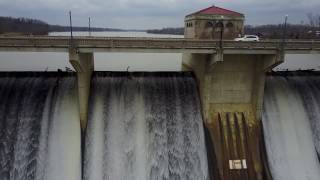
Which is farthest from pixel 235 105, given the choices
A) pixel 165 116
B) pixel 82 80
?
pixel 82 80

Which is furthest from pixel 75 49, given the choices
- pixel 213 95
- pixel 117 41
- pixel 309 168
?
pixel 309 168

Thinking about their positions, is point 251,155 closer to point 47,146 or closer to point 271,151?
point 271,151

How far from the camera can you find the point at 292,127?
72.7ft

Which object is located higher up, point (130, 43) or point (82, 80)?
point (130, 43)

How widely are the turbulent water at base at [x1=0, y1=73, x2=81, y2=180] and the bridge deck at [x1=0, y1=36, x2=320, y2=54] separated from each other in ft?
12.4

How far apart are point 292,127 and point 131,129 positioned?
1053 centimetres

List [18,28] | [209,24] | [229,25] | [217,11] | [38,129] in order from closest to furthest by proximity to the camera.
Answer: [38,129], [209,24], [217,11], [229,25], [18,28]

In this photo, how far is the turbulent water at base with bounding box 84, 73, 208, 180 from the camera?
65.1 ft

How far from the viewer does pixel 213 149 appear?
2111cm

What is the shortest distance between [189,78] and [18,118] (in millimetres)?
11469

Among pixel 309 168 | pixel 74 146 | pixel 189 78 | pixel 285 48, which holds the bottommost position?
pixel 309 168

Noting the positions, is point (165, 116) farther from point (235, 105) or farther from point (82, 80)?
point (82, 80)

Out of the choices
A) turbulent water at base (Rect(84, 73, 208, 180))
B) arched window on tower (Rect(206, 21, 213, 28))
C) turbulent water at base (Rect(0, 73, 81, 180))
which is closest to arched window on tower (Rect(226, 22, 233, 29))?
arched window on tower (Rect(206, 21, 213, 28))

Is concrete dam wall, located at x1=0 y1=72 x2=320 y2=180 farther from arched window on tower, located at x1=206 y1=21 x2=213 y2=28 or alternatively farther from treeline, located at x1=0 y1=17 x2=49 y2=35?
treeline, located at x1=0 y1=17 x2=49 y2=35
